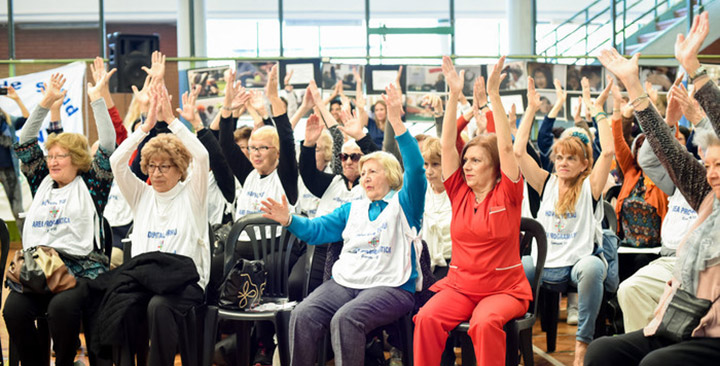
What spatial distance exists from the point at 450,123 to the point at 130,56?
398cm

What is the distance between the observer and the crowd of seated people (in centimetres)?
265

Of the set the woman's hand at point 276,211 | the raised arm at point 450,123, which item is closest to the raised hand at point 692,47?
the raised arm at point 450,123

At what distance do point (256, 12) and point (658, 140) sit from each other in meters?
10.2

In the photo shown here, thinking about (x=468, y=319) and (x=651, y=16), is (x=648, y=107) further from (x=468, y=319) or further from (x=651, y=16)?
(x=651, y=16)

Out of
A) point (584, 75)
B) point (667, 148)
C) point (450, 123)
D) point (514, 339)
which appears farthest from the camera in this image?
point (584, 75)

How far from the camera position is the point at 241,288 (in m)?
3.47

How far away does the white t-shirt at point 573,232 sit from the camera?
3.85m

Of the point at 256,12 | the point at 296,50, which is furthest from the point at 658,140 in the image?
the point at 256,12

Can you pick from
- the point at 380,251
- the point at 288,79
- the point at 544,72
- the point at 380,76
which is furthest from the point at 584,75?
the point at 380,251

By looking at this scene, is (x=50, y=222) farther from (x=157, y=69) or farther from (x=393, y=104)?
(x=393, y=104)

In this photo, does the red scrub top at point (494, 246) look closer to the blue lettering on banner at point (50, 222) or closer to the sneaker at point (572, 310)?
the sneaker at point (572, 310)

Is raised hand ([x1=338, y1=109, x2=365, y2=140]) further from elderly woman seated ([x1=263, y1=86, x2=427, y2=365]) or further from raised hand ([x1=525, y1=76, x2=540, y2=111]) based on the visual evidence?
raised hand ([x1=525, y1=76, x2=540, y2=111])

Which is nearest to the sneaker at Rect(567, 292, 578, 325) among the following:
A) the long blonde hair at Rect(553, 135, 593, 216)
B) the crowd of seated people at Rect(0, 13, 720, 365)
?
the crowd of seated people at Rect(0, 13, 720, 365)

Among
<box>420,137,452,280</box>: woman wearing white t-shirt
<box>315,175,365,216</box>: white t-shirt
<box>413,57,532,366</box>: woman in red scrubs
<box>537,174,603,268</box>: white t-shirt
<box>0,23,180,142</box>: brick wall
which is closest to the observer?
<box>413,57,532,366</box>: woman in red scrubs
